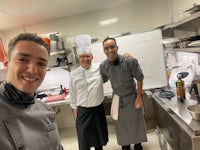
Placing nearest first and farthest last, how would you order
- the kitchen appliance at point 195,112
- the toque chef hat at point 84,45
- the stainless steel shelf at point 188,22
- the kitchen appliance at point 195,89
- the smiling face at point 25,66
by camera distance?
1. the smiling face at point 25,66
2. the stainless steel shelf at point 188,22
3. the kitchen appliance at point 195,112
4. the kitchen appliance at point 195,89
5. the toque chef hat at point 84,45

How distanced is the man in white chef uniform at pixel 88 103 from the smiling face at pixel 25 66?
4.85 ft

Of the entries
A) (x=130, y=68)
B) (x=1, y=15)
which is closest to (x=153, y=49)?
(x=130, y=68)

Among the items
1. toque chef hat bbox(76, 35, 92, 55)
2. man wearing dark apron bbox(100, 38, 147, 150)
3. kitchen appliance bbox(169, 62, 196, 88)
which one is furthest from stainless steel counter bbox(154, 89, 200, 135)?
toque chef hat bbox(76, 35, 92, 55)

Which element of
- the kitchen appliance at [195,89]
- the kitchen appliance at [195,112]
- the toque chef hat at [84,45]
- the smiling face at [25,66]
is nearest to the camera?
the smiling face at [25,66]

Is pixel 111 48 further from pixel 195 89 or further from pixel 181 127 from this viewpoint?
pixel 181 127

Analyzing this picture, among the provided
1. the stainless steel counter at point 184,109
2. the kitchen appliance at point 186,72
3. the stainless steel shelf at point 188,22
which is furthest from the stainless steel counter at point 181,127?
the stainless steel shelf at point 188,22

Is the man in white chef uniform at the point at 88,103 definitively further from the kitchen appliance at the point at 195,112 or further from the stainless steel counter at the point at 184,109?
Answer: the kitchen appliance at the point at 195,112

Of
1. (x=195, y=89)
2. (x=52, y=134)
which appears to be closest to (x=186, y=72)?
(x=195, y=89)

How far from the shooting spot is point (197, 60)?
2.50 meters

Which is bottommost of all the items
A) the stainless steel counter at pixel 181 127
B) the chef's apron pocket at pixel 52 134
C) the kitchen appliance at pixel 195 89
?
the stainless steel counter at pixel 181 127

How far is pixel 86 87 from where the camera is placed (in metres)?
2.39

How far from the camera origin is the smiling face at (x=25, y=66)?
0.84 meters

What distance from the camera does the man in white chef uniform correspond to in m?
2.35

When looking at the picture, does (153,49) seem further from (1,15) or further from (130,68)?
(1,15)
